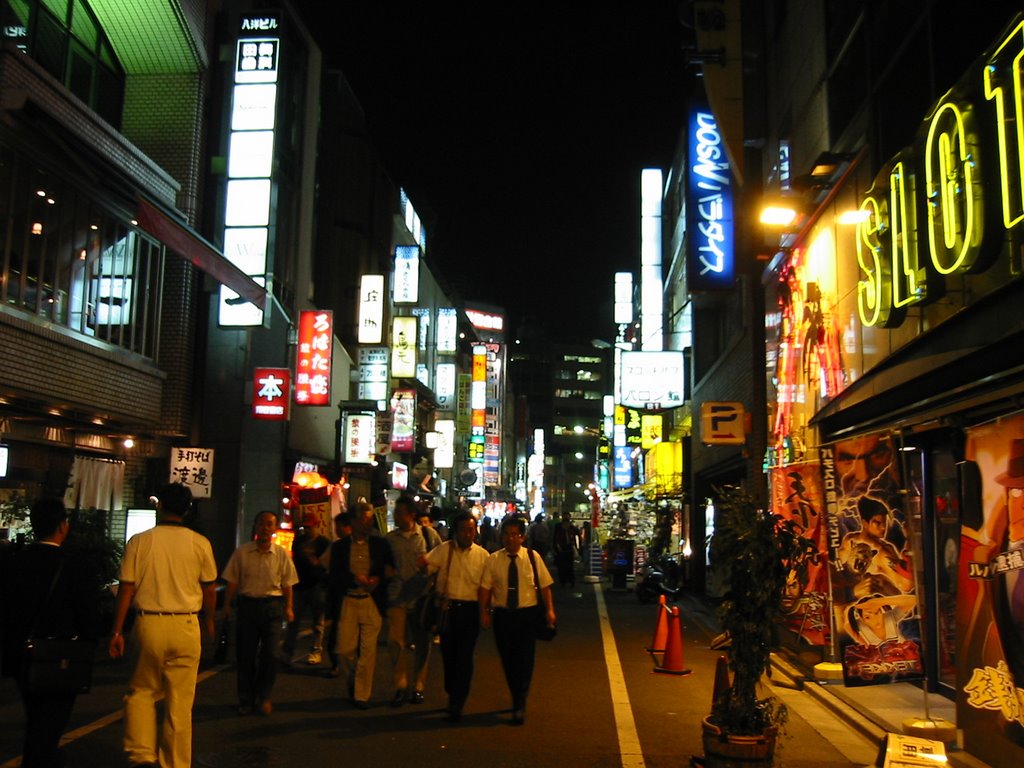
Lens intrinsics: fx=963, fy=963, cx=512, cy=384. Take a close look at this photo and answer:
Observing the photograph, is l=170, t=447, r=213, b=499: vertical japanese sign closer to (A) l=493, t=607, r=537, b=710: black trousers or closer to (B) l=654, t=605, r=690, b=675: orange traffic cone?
(B) l=654, t=605, r=690, b=675: orange traffic cone

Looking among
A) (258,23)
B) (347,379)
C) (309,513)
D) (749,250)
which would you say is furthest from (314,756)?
(347,379)

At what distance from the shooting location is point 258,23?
21625 millimetres

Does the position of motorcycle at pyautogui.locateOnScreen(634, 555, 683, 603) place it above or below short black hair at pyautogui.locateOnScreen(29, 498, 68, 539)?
below

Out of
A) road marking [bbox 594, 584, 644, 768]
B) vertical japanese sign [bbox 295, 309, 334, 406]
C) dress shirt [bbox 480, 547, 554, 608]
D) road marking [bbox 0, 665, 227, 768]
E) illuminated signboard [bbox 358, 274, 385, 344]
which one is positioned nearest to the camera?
road marking [bbox 0, 665, 227, 768]

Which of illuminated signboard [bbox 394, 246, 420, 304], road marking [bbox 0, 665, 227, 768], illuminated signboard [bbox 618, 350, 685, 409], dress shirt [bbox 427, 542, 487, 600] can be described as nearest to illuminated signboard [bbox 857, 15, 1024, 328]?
dress shirt [bbox 427, 542, 487, 600]

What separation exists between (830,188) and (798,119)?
3251 millimetres

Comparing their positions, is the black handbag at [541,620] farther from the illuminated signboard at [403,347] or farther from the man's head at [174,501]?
the illuminated signboard at [403,347]

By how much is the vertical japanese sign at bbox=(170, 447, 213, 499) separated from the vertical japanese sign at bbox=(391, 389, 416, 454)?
573 inches

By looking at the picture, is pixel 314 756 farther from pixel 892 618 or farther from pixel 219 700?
pixel 892 618

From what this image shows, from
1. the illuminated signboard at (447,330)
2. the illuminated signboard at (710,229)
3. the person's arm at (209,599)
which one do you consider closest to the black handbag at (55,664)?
the person's arm at (209,599)

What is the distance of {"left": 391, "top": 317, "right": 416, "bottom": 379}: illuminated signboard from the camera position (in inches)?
1363

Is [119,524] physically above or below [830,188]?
below

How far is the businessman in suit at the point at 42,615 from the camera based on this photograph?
5930mm

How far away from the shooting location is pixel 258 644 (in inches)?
363
